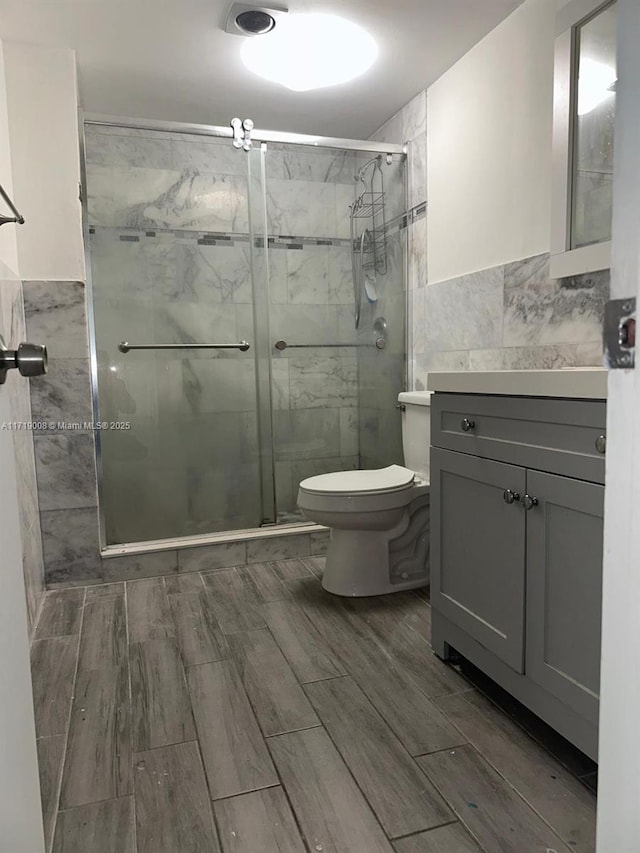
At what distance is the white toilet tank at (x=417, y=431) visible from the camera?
2376 mm

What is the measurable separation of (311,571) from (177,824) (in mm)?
1451

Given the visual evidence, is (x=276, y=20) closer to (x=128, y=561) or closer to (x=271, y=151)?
(x=271, y=151)

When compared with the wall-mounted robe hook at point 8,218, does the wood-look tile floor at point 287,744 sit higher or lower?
lower

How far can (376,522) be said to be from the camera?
7.29ft

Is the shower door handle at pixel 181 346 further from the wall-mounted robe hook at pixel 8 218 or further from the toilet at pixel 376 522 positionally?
the wall-mounted robe hook at pixel 8 218

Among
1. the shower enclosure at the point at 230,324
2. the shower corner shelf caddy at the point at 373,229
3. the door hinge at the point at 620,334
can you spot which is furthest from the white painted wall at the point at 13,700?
the shower corner shelf caddy at the point at 373,229

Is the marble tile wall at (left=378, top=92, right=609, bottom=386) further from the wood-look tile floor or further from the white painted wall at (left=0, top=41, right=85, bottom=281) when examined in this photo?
the white painted wall at (left=0, top=41, right=85, bottom=281)

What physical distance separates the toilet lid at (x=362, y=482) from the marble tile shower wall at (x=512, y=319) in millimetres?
537

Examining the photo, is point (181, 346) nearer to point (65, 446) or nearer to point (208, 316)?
point (208, 316)

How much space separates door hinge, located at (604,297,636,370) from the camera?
0.47 meters

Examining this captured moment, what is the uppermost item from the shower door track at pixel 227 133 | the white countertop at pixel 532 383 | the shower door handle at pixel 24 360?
the shower door track at pixel 227 133

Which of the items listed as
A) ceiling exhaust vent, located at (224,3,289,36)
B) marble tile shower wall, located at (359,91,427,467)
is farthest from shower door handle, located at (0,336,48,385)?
marble tile shower wall, located at (359,91,427,467)

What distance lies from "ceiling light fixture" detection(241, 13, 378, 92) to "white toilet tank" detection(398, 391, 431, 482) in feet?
4.52

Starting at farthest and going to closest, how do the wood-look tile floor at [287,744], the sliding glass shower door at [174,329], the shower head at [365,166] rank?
the shower head at [365,166], the sliding glass shower door at [174,329], the wood-look tile floor at [287,744]
